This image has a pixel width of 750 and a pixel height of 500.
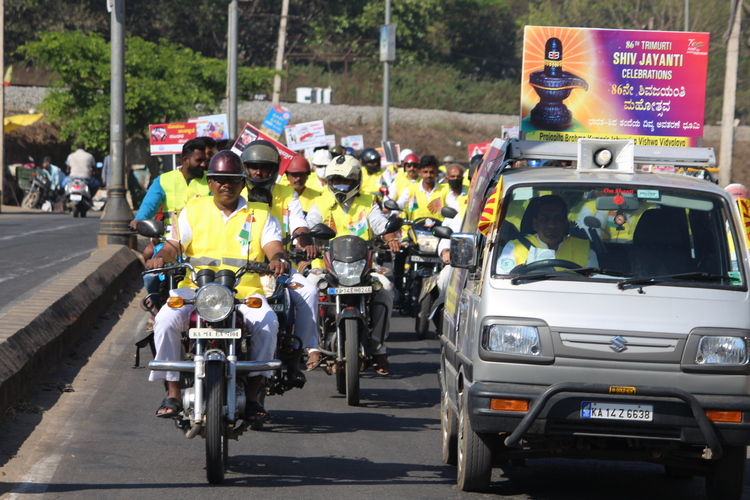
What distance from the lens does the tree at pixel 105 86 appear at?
4009cm

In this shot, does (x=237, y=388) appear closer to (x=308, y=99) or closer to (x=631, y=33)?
(x=631, y=33)

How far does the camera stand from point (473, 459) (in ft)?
20.2

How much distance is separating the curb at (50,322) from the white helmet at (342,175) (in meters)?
2.70

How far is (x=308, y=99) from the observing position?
204 ft

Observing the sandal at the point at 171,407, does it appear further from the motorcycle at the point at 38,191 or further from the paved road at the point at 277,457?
the motorcycle at the point at 38,191

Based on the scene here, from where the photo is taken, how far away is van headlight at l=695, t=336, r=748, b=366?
5773 millimetres

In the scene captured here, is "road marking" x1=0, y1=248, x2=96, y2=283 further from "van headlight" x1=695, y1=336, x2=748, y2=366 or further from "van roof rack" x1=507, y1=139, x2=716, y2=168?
"van headlight" x1=695, y1=336, x2=748, y2=366

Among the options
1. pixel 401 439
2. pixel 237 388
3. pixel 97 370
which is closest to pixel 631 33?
pixel 401 439

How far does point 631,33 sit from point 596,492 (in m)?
3.69

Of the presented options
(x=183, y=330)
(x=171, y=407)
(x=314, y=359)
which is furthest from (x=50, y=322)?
(x=171, y=407)

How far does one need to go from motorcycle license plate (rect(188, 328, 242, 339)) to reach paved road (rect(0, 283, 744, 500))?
2.71ft

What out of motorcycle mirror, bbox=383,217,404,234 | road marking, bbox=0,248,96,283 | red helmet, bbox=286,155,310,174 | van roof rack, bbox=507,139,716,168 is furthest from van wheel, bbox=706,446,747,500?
road marking, bbox=0,248,96,283

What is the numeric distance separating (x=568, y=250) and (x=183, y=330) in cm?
222

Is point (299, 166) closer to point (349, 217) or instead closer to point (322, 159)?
point (349, 217)
